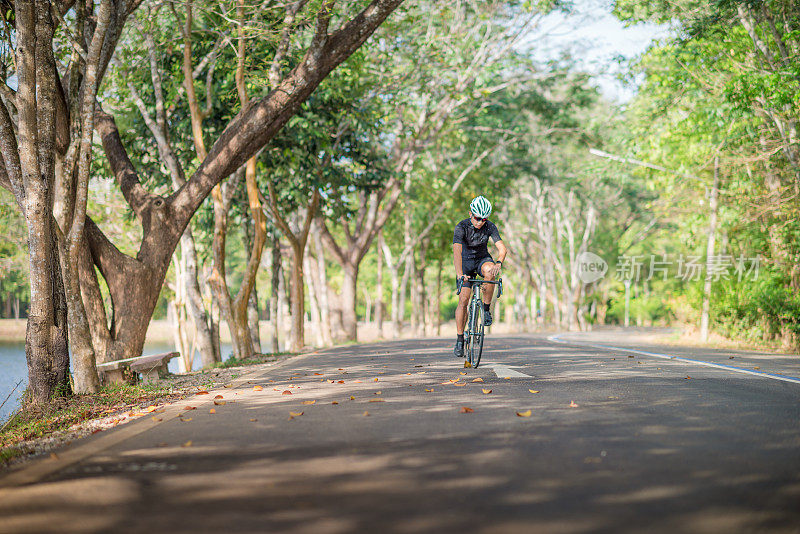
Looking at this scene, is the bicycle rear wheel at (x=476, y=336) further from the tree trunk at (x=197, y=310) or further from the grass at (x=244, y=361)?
the tree trunk at (x=197, y=310)

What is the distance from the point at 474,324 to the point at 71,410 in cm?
499

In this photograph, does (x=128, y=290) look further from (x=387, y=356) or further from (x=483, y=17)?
(x=483, y=17)

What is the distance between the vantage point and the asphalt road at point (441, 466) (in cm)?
365

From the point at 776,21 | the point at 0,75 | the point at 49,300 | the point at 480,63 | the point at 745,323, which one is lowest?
the point at 745,323

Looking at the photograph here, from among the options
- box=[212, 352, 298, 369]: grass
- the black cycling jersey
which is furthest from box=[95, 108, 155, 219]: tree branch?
the black cycling jersey

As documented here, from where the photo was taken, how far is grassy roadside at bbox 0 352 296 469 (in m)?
6.51

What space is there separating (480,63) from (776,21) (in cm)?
922

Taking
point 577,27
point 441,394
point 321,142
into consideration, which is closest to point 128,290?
point 441,394

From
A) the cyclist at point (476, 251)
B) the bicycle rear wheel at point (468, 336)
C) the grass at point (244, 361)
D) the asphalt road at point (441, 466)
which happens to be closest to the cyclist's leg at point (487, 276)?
the cyclist at point (476, 251)

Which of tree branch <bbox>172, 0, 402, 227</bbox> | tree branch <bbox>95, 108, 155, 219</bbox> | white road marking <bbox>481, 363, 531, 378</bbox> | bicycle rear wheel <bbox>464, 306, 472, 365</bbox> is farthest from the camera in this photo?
tree branch <bbox>95, 108, 155, 219</bbox>

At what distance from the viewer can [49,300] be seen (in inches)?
356

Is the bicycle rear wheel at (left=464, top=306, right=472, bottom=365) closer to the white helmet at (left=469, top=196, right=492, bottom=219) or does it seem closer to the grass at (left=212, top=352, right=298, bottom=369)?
the white helmet at (left=469, top=196, right=492, bottom=219)

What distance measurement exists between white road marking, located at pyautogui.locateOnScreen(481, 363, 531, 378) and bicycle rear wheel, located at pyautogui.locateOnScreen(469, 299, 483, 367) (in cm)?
29

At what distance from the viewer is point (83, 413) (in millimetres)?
8383
